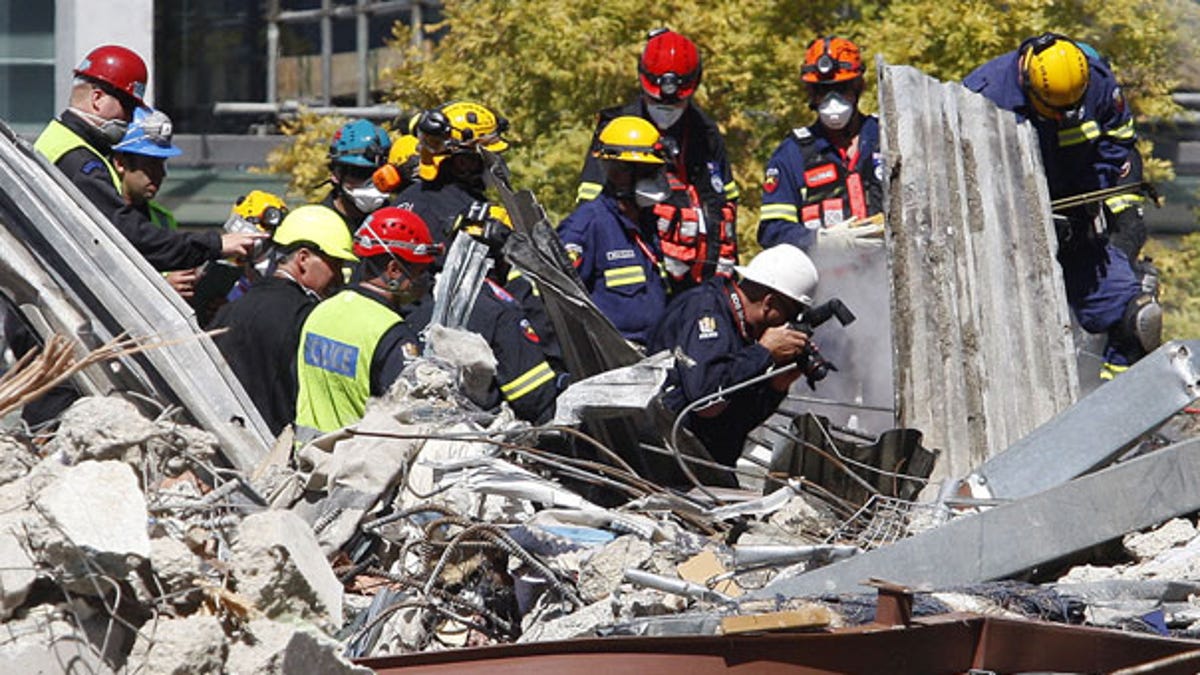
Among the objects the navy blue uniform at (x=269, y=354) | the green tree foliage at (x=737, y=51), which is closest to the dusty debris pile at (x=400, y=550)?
the navy blue uniform at (x=269, y=354)

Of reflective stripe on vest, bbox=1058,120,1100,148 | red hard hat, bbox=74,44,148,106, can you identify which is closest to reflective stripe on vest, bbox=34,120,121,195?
red hard hat, bbox=74,44,148,106

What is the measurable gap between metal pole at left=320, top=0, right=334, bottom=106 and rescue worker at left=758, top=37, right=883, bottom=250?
8.70 metres

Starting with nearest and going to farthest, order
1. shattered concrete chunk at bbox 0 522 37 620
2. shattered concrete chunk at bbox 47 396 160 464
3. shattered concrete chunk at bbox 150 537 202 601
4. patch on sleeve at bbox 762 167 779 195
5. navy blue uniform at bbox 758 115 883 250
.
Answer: shattered concrete chunk at bbox 0 522 37 620 < shattered concrete chunk at bbox 150 537 202 601 < shattered concrete chunk at bbox 47 396 160 464 < navy blue uniform at bbox 758 115 883 250 < patch on sleeve at bbox 762 167 779 195

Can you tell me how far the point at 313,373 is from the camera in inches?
294

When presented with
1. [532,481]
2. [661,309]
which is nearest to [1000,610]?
[532,481]

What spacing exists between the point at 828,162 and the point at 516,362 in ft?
8.32

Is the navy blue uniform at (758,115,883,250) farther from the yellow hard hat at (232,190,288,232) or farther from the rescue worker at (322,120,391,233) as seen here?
the yellow hard hat at (232,190,288,232)

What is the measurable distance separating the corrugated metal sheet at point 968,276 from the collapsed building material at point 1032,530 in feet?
6.31

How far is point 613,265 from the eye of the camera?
353 inches

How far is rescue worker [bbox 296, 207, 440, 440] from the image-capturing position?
7332 mm

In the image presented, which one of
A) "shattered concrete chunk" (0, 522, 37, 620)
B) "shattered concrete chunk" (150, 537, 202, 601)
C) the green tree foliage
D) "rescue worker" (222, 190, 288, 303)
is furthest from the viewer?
the green tree foliage

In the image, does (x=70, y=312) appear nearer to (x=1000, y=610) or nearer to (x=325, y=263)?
(x=325, y=263)

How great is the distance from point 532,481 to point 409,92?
7.40m

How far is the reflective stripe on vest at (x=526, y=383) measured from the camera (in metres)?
7.54
